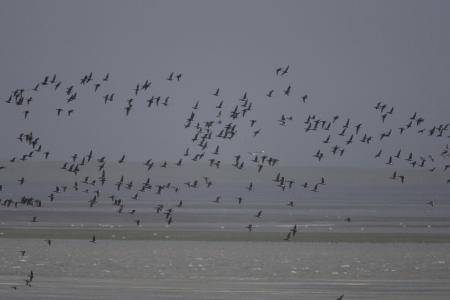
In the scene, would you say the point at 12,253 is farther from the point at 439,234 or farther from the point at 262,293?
the point at 439,234

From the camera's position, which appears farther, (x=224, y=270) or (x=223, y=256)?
(x=223, y=256)

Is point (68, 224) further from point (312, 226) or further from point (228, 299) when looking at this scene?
point (228, 299)

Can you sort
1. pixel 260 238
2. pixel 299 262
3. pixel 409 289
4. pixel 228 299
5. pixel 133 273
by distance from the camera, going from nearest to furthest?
pixel 228 299
pixel 409 289
pixel 133 273
pixel 299 262
pixel 260 238

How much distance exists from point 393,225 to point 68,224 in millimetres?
20939

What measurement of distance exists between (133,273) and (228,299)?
9.64 meters

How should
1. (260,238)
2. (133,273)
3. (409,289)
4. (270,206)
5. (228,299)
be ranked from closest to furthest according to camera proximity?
(228,299)
(409,289)
(133,273)
(260,238)
(270,206)

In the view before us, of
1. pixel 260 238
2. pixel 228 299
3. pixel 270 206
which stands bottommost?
pixel 228 299

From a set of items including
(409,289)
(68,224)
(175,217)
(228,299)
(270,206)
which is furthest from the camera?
(270,206)

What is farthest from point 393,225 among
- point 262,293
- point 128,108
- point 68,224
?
point 262,293

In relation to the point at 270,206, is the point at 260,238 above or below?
below

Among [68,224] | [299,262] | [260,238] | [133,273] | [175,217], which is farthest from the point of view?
[175,217]

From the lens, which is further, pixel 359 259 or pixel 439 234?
pixel 439 234

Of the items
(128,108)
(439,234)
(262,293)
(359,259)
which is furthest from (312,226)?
(262,293)

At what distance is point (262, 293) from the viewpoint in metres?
42.2
